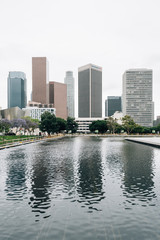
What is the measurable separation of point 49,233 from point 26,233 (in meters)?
0.85

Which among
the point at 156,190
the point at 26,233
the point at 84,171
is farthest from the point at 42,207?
the point at 84,171

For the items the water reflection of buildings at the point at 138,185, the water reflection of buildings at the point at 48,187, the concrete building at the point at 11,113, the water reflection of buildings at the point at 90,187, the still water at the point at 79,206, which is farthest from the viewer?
the concrete building at the point at 11,113

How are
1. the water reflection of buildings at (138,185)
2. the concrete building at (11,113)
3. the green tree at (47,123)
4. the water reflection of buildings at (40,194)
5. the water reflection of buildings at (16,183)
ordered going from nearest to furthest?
the water reflection of buildings at (40,194) < the water reflection of buildings at (138,185) < the water reflection of buildings at (16,183) < the green tree at (47,123) < the concrete building at (11,113)

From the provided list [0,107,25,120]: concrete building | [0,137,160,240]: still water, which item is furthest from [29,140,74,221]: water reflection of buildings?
[0,107,25,120]: concrete building

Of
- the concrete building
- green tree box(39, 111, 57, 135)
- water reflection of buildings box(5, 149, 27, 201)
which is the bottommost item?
water reflection of buildings box(5, 149, 27, 201)

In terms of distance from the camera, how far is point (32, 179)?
1633cm

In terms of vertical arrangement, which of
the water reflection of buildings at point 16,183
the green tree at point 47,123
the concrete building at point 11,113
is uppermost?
the concrete building at point 11,113

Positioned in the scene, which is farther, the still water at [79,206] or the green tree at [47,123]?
the green tree at [47,123]

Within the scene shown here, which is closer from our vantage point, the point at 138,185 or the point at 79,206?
the point at 79,206

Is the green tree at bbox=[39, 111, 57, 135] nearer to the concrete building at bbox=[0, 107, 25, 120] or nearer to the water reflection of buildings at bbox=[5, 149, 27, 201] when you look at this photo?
the concrete building at bbox=[0, 107, 25, 120]

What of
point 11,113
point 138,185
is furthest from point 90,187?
point 11,113

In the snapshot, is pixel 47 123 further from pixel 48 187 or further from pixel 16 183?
pixel 48 187

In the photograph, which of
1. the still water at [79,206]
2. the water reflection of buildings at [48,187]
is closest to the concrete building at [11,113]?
the water reflection of buildings at [48,187]

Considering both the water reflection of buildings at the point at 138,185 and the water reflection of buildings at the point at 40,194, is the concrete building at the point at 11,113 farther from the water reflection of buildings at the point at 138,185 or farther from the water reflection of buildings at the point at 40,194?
the water reflection of buildings at the point at 138,185
